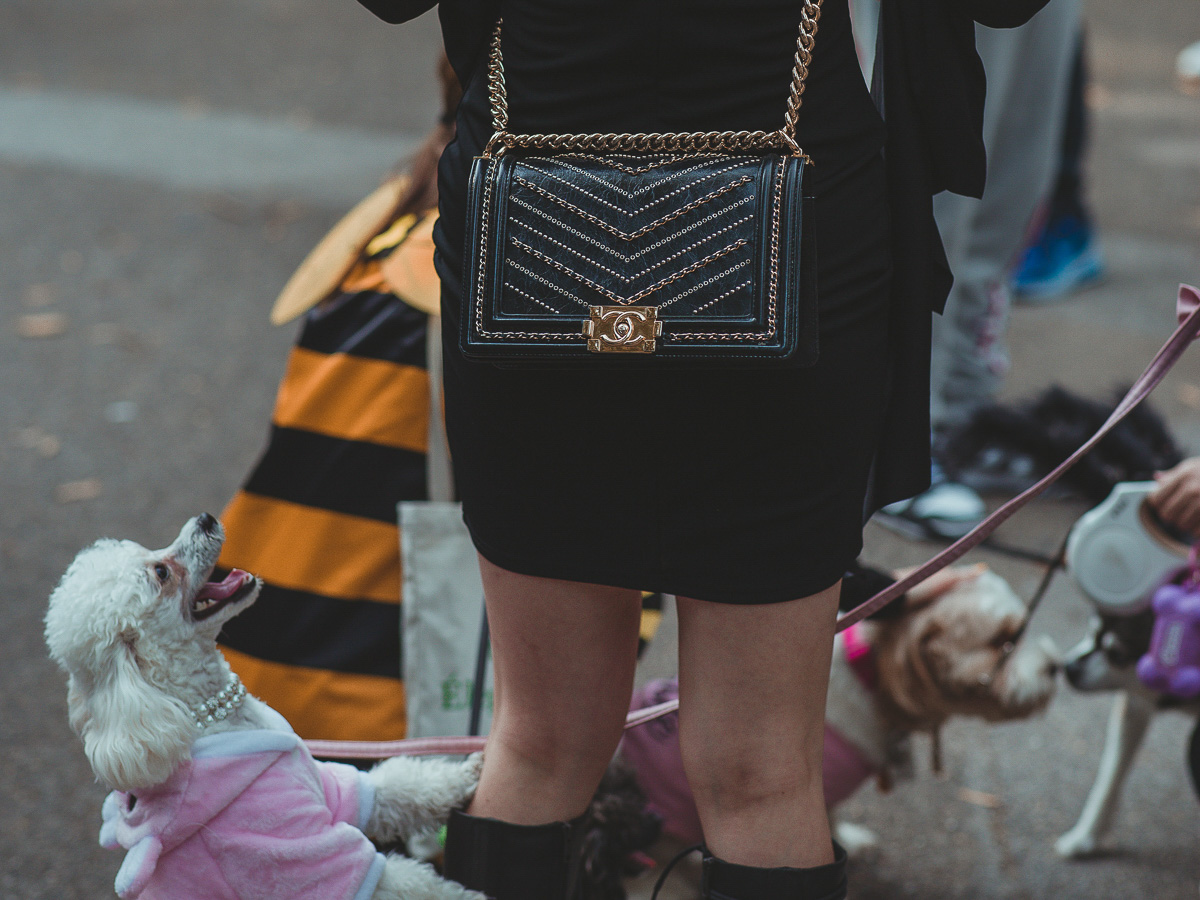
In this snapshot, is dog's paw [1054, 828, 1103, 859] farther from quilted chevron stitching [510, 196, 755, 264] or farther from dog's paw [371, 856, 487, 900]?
Result: quilted chevron stitching [510, 196, 755, 264]

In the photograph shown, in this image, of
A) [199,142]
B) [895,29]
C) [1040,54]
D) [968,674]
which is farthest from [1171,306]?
[199,142]

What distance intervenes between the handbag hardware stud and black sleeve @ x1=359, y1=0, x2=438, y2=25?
1.59 ft

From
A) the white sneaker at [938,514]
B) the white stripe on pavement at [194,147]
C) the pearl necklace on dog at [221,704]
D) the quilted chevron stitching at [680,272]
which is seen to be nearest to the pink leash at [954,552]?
the pearl necklace on dog at [221,704]

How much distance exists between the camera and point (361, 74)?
767 centimetres

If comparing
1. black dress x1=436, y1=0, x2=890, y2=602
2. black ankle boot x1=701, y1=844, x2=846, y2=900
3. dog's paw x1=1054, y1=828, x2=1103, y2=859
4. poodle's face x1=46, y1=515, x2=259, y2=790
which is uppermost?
black dress x1=436, y1=0, x2=890, y2=602

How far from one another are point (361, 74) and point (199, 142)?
1.48 m

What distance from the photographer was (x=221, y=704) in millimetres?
1587

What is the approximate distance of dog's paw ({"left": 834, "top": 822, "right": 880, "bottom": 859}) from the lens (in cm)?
236

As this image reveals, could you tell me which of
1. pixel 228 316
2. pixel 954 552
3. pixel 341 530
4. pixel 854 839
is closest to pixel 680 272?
pixel 954 552

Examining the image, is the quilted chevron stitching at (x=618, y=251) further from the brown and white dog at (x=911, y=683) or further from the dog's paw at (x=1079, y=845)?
the dog's paw at (x=1079, y=845)

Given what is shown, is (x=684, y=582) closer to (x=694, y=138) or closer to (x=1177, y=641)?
(x=694, y=138)

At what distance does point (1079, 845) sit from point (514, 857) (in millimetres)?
1289

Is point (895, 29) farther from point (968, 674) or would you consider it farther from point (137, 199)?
point (137, 199)

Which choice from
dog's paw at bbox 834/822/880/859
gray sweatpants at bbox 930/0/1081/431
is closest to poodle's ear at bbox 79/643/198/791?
dog's paw at bbox 834/822/880/859
